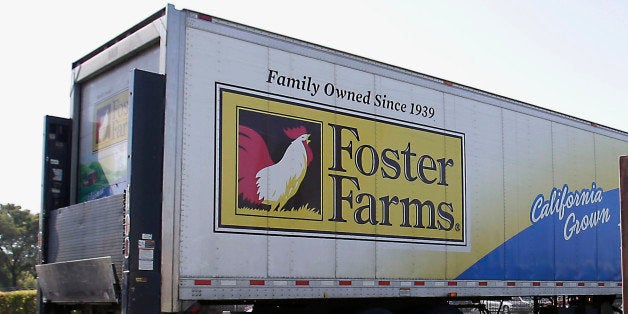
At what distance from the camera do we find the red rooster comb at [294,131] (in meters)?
7.98

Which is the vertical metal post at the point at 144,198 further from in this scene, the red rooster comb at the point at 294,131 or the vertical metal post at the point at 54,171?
the vertical metal post at the point at 54,171

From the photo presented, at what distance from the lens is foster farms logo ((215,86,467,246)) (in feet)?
24.7

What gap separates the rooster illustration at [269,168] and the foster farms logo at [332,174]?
1 cm

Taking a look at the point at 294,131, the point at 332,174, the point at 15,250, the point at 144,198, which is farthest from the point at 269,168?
the point at 15,250

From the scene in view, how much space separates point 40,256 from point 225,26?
3.54 meters

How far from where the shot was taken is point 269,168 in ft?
25.5

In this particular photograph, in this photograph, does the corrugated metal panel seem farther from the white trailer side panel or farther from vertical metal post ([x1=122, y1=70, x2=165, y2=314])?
the white trailer side panel

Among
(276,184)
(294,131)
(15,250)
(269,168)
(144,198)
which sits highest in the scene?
(294,131)

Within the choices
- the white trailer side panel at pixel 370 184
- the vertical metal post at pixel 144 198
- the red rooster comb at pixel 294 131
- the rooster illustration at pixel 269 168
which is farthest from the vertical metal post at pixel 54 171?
the red rooster comb at pixel 294 131

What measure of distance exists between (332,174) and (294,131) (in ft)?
2.31

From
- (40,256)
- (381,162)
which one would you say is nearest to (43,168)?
(40,256)

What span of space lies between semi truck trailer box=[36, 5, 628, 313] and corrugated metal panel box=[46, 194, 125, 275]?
0.08ft

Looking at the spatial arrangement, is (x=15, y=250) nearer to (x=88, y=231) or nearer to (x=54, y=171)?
(x=54, y=171)

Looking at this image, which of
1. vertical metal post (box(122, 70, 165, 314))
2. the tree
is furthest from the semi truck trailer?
the tree
